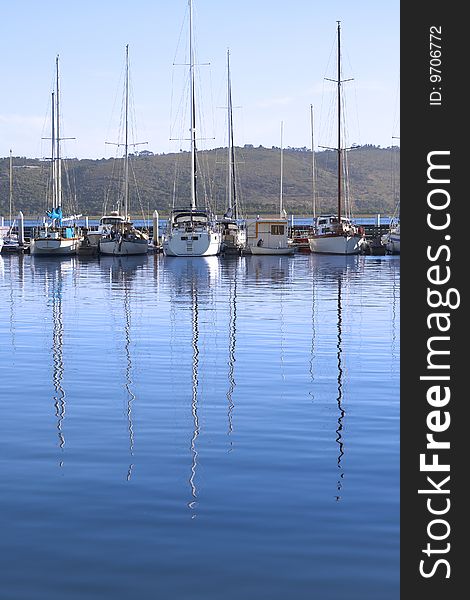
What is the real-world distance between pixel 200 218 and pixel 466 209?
262ft

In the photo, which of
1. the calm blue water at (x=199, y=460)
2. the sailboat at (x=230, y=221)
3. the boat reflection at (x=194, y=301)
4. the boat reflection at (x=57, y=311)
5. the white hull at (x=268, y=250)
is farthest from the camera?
the sailboat at (x=230, y=221)

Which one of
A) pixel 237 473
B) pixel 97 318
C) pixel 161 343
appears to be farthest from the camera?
pixel 97 318

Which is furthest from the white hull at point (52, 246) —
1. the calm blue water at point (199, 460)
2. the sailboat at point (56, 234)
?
the calm blue water at point (199, 460)

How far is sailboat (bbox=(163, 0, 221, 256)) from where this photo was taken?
287ft

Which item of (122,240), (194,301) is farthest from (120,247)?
(194,301)

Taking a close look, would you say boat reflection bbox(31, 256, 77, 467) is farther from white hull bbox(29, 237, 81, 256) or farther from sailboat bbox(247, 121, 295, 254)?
sailboat bbox(247, 121, 295, 254)

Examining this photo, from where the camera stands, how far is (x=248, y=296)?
4625cm

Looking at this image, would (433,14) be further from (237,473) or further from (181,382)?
(181,382)

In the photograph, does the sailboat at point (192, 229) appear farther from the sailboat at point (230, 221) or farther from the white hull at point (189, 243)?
the sailboat at point (230, 221)

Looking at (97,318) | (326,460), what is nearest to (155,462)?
(326,460)

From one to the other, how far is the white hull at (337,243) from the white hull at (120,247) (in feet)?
44.6

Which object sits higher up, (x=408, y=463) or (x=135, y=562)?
(x=408, y=463)

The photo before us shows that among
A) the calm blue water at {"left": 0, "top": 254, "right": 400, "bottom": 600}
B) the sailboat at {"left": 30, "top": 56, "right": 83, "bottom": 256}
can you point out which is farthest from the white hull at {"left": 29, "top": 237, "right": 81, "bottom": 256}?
the calm blue water at {"left": 0, "top": 254, "right": 400, "bottom": 600}

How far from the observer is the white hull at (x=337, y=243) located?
92.2 m
